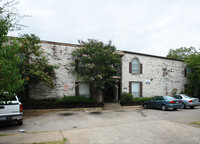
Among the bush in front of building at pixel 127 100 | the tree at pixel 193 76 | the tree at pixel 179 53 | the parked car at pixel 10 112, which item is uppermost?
the tree at pixel 179 53

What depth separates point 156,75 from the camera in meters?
19.6

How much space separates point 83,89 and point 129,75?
582 centimetres

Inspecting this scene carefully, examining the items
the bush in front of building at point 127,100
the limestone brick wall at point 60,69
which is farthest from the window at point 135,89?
the limestone brick wall at point 60,69

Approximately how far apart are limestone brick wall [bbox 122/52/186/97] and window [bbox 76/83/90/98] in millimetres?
4297

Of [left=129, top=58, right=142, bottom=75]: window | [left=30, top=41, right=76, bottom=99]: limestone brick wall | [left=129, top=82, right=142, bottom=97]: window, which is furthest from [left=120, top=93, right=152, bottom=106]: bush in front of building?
[left=30, top=41, right=76, bottom=99]: limestone brick wall

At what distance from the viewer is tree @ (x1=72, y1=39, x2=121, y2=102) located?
14.4m

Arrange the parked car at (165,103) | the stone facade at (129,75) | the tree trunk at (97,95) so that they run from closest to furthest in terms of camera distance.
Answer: the parked car at (165,103)
the stone facade at (129,75)
the tree trunk at (97,95)

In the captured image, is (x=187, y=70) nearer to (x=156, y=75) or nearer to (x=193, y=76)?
(x=193, y=76)

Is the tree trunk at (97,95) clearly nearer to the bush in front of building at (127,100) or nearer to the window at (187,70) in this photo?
the bush in front of building at (127,100)

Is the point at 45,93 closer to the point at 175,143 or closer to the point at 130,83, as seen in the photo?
the point at 130,83

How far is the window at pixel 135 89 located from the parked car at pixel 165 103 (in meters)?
2.89

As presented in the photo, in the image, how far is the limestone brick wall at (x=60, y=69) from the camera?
48.2 feet

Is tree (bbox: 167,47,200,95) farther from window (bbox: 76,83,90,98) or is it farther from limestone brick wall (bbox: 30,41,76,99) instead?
limestone brick wall (bbox: 30,41,76,99)

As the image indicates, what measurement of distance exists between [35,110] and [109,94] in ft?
31.9
